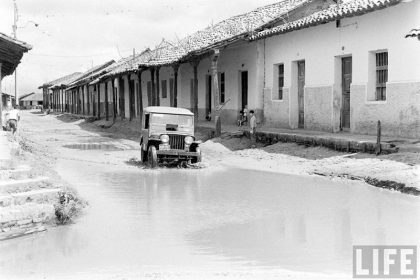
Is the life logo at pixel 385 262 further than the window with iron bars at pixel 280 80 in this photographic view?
No

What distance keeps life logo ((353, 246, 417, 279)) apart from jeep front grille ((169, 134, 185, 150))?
8.19m

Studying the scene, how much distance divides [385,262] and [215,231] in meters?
2.32

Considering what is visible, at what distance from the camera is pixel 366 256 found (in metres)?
6.09

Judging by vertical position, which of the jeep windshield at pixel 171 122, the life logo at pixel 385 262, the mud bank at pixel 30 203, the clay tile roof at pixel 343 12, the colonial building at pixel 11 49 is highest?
the clay tile roof at pixel 343 12

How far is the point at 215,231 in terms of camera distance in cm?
721

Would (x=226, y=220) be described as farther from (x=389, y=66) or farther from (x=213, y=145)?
(x=213, y=145)

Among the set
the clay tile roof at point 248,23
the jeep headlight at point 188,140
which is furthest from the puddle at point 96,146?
the jeep headlight at point 188,140

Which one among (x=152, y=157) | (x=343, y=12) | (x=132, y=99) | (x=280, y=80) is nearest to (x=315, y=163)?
(x=152, y=157)

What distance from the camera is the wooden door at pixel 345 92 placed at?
17188mm

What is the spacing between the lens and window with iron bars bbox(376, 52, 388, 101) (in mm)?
15422

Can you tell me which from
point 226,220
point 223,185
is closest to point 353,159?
point 223,185

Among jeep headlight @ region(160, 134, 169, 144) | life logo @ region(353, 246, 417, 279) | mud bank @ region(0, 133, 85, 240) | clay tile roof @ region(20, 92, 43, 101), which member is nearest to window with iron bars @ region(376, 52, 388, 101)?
jeep headlight @ region(160, 134, 169, 144)

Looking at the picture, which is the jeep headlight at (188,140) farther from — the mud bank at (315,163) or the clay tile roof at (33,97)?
the clay tile roof at (33,97)

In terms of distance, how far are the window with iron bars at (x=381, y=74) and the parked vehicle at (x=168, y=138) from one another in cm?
559
